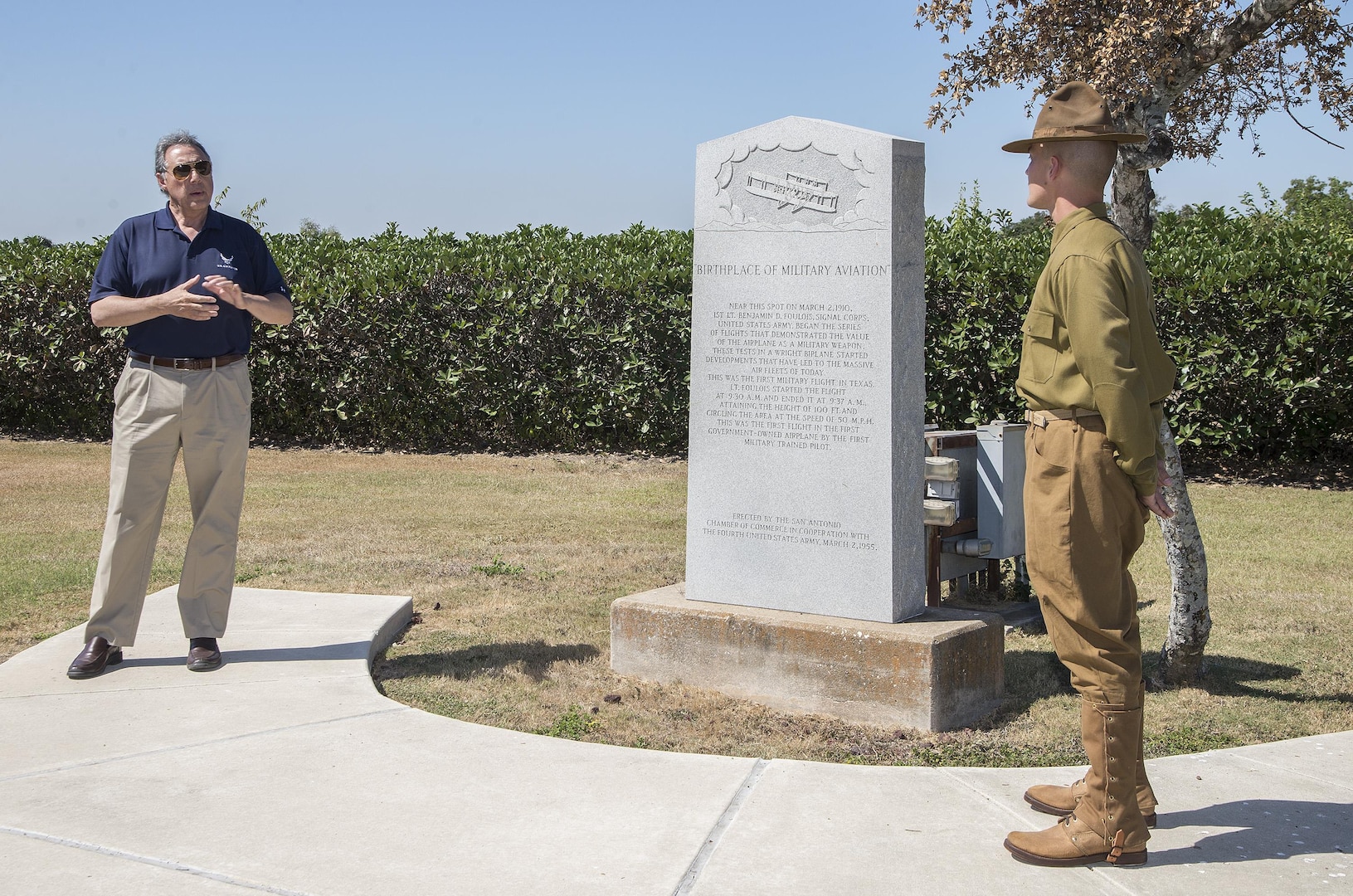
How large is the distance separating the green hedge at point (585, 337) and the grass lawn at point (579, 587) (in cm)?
72

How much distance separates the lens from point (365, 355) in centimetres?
1373

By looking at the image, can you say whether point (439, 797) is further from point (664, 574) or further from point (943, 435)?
point (664, 574)

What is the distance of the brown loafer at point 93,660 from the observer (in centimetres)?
490

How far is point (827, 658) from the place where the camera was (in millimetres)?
4770

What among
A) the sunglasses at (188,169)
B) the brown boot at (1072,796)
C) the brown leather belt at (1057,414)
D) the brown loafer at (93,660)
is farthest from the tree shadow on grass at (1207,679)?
the sunglasses at (188,169)

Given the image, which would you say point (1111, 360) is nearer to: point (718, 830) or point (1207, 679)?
point (718, 830)

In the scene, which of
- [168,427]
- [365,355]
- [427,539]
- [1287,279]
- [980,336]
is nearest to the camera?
[168,427]

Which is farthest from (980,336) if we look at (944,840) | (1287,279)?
(944,840)

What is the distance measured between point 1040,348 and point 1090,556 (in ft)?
1.97

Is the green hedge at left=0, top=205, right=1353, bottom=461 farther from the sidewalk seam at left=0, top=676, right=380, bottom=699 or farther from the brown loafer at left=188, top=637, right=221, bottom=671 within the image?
the brown loafer at left=188, top=637, right=221, bottom=671

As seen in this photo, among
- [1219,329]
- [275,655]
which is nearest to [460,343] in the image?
[1219,329]

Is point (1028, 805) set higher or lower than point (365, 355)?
lower

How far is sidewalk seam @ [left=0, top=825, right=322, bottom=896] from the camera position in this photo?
3.07 meters

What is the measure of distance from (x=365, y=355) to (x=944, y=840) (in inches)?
448
